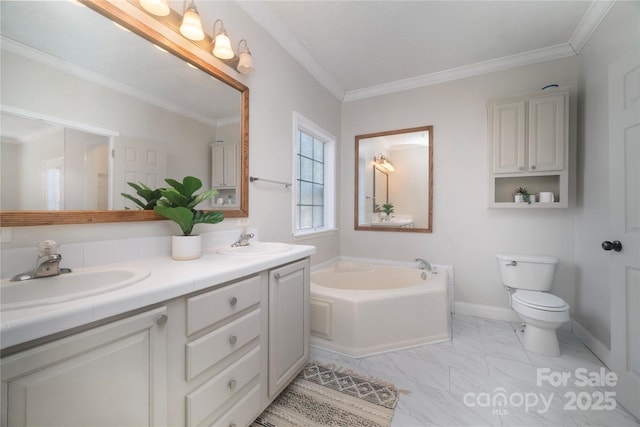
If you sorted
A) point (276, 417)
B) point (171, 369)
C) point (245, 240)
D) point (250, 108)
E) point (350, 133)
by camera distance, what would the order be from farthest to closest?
point (350, 133) → point (250, 108) → point (245, 240) → point (276, 417) → point (171, 369)

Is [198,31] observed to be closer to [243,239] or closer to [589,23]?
[243,239]

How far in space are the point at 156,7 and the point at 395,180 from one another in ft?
8.60

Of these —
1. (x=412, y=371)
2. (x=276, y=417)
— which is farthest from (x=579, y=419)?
Answer: (x=276, y=417)

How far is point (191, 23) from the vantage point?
4.31ft

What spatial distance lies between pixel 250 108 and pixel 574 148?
9.44 feet

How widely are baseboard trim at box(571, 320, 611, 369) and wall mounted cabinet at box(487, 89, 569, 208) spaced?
108cm

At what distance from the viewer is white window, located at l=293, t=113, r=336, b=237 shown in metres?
2.71

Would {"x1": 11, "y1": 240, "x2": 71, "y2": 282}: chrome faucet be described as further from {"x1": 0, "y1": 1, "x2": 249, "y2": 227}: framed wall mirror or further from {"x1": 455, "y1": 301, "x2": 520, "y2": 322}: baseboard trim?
{"x1": 455, "y1": 301, "x2": 520, "y2": 322}: baseboard trim

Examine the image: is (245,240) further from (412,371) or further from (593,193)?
(593,193)

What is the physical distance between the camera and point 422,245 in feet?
9.70

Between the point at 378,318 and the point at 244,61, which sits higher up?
the point at 244,61

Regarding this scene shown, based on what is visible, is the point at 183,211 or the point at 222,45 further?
the point at 222,45

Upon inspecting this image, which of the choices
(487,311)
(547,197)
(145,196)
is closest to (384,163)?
(547,197)

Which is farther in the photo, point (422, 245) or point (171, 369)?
point (422, 245)
